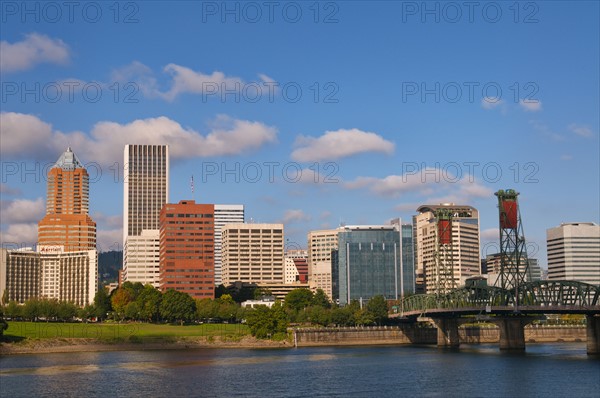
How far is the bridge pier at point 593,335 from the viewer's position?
168375mm

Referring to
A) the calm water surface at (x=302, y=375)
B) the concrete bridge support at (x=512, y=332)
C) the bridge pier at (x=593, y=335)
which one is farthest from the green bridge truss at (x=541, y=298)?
the calm water surface at (x=302, y=375)

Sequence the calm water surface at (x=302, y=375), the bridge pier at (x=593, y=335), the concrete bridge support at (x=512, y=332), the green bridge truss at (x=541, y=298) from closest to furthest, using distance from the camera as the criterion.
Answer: the calm water surface at (x=302, y=375) → the green bridge truss at (x=541, y=298) → the bridge pier at (x=593, y=335) → the concrete bridge support at (x=512, y=332)

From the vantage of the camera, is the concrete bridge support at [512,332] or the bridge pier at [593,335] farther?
the concrete bridge support at [512,332]

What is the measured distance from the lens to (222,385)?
12006 cm

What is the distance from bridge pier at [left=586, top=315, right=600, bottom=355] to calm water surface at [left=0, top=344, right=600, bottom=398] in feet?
17.4

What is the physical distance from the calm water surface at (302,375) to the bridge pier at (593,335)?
531 centimetres

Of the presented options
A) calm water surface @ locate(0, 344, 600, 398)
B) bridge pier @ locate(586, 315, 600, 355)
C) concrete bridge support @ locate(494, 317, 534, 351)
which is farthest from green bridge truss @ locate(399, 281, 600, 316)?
calm water surface @ locate(0, 344, 600, 398)

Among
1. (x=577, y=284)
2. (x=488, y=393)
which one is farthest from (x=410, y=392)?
(x=577, y=284)

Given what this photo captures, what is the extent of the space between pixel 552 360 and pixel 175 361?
230 ft

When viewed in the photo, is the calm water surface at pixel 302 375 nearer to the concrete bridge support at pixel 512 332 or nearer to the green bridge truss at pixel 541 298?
the green bridge truss at pixel 541 298

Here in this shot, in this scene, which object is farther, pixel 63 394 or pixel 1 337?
pixel 1 337

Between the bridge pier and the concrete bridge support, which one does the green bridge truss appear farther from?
the concrete bridge support

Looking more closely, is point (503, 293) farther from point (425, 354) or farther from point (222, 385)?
point (222, 385)

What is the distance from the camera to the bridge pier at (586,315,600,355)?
168 metres
